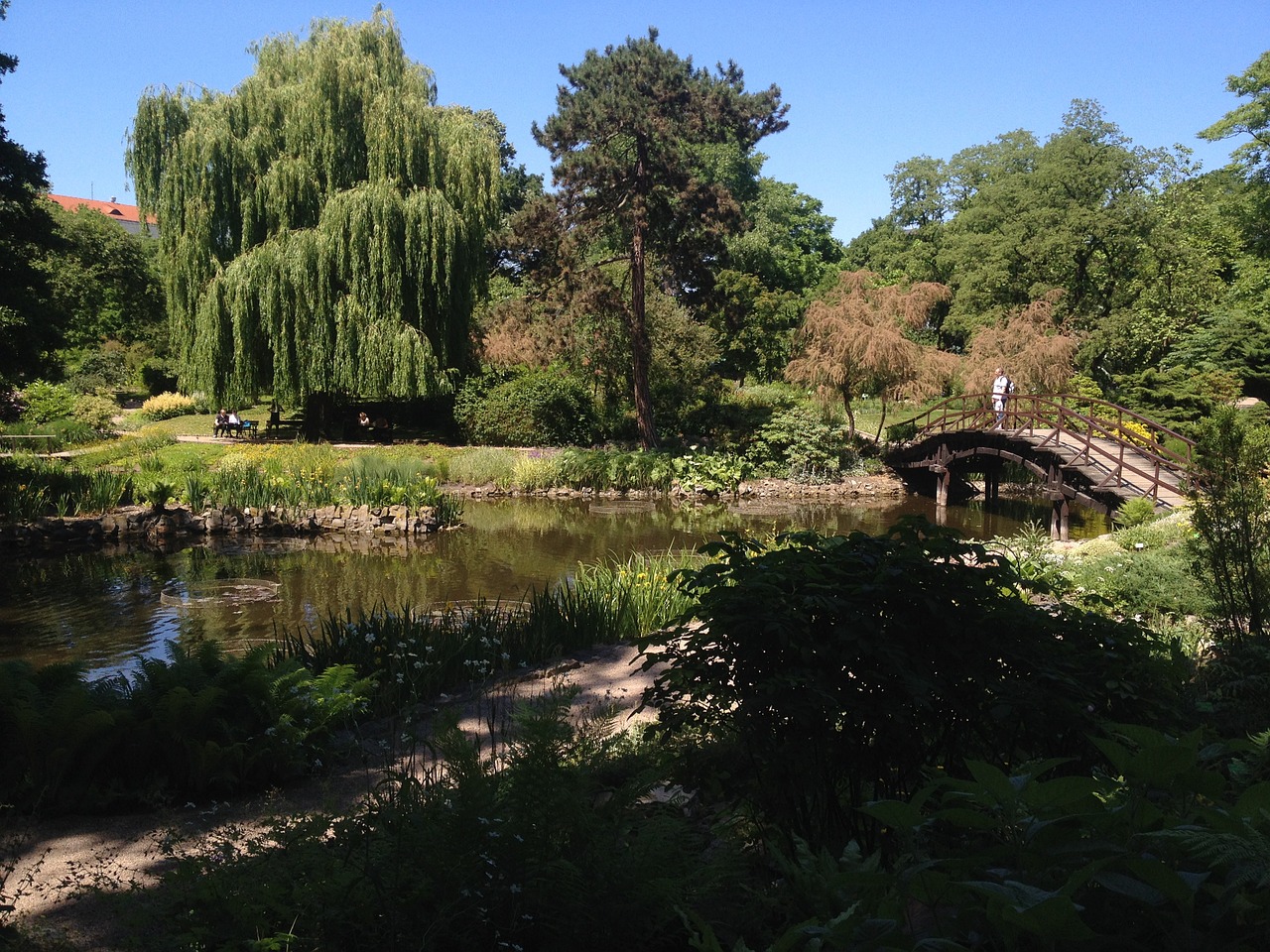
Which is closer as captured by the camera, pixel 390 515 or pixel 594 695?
pixel 594 695

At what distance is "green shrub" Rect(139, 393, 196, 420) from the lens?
108ft

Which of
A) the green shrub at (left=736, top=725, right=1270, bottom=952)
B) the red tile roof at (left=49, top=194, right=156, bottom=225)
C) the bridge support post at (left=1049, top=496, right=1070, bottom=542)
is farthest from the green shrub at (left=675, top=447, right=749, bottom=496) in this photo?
the red tile roof at (left=49, top=194, right=156, bottom=225)

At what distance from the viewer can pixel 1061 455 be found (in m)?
18.0

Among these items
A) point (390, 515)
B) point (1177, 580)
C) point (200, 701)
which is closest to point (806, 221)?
point (390, 515)

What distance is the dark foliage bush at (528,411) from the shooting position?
88.6 ft

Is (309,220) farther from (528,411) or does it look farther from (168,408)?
(168,408)

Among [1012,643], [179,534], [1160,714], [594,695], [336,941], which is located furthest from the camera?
[179,534]

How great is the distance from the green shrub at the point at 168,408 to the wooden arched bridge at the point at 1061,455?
24.7 m

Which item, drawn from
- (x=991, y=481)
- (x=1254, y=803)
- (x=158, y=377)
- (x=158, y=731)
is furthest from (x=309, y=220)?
(x=1254, y=803)

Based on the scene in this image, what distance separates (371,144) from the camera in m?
24.0

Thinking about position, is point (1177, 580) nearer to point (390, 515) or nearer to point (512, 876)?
point (512, 876)

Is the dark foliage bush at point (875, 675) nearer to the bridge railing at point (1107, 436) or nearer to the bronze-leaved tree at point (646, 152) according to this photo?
the bridge railing at point (1107, 436)

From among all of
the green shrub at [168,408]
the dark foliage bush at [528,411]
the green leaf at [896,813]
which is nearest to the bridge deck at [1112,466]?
the dark foliage bush at [528,411]

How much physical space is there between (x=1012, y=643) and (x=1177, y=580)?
21.4ft
